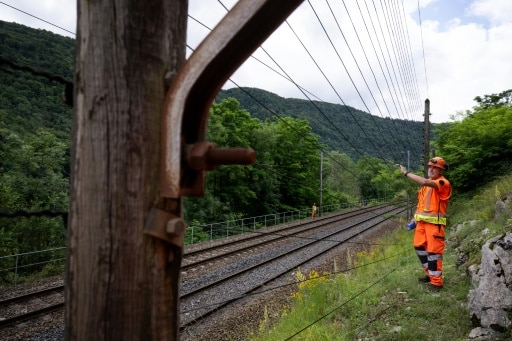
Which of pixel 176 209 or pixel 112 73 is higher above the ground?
pixel 112 73

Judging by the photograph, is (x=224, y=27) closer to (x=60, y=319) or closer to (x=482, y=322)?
(x=482, y=322)

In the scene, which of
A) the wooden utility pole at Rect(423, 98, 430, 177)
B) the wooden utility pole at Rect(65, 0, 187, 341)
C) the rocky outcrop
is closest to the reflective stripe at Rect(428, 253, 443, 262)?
the rocky outcrop

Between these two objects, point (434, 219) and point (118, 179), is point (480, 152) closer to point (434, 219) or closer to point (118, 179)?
point (434, 219)

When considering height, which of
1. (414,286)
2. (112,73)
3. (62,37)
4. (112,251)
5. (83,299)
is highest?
(62,37)

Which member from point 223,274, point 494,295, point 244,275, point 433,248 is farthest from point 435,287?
point 223,274

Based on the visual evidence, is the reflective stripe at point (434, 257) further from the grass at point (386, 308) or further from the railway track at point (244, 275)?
the railway track at point (244, 275)

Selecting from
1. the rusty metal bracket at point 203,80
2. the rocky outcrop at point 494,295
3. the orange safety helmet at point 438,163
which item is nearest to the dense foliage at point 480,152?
the orange safety helmet at point 438,163

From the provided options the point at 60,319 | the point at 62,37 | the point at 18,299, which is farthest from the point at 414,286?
the point at 62,37

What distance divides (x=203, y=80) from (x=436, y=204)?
535 centimetres

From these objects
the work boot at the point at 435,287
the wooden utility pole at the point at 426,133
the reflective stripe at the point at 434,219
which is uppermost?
the wooden utility pole at the point at 426,133

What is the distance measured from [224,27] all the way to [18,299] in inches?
366

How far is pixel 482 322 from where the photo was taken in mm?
3758

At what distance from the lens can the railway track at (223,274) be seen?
24.1ft

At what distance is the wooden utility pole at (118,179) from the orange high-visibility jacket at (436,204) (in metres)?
5.26
